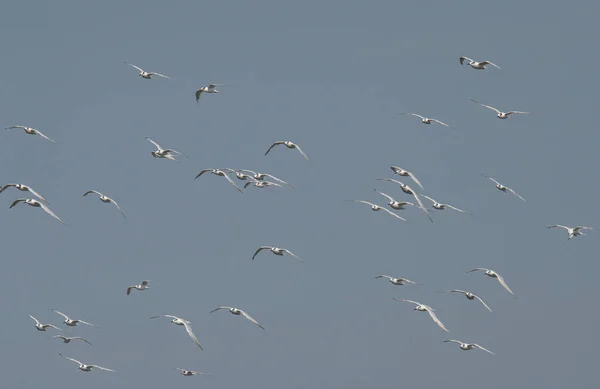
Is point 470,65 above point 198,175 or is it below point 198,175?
above

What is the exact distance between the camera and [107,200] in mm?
104500

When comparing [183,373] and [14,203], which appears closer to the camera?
[14,203]

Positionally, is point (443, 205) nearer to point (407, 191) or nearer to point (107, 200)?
point (407, 191)

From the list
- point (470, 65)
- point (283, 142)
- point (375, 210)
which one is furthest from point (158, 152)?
point (470, 65)

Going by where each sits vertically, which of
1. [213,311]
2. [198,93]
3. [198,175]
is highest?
[198,93]

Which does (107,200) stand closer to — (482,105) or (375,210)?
(375,210)

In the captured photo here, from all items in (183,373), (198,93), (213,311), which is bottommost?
(183,373)

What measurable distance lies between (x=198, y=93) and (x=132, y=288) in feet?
60.1

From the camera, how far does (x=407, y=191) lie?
98438 millimetres

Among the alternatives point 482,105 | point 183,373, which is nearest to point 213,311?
point 183,373

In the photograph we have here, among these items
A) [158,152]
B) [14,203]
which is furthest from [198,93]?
[14,203]

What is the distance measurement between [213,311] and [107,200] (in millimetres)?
12650

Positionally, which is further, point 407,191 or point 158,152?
point 158,152

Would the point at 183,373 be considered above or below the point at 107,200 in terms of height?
below
